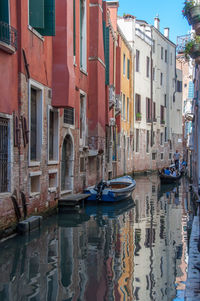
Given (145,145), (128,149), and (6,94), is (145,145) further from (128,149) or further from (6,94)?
(6,94)

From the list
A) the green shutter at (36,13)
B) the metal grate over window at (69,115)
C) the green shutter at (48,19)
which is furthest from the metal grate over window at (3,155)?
the metal grate over window at (69,115)

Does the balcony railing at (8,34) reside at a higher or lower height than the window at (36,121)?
higher

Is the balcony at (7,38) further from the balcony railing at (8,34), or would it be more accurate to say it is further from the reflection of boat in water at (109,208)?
the reflection of boat in water at (109,208)

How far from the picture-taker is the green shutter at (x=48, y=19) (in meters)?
11.6

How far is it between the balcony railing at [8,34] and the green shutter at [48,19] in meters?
2.04

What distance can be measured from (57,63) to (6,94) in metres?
3.82

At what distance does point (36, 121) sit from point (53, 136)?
1.66 m

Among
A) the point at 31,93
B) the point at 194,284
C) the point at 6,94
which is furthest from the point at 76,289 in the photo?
the point at 31,93

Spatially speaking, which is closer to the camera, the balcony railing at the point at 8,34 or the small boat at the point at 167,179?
the balcony railing at the point at 8,34

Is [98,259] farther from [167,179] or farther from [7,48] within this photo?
[167,179]

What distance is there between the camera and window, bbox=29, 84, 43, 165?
470 inches

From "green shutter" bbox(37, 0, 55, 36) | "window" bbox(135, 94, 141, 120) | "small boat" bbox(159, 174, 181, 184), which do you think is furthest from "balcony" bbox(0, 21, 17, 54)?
"window" bbox(135, 94, 141, 120)

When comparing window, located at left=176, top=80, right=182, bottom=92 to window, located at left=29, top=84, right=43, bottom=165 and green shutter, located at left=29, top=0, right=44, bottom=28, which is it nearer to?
window, located at left=29, top=84, right=43, bottom=165

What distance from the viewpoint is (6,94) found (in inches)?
373
